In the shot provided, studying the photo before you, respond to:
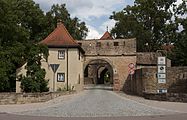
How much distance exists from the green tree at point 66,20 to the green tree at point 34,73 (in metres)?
35.6

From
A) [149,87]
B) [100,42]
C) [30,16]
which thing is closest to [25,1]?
[30,16]

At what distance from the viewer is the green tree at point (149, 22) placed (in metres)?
69.3

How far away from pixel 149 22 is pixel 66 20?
16.9 meters

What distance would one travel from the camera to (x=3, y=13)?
35969 millimetres

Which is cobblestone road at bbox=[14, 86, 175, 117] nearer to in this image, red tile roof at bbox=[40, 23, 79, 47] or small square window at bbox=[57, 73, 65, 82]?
small square window at bbox=[57, 73, 65, 82]

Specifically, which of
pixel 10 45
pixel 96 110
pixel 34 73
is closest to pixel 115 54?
pixel 10 45

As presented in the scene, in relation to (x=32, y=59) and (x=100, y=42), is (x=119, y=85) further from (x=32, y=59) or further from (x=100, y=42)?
(x=32, y=59)

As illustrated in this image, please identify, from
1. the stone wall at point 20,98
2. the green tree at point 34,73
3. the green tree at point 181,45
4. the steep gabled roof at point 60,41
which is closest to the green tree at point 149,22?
the green tree at point 181,45

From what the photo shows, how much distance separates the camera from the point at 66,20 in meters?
79.1

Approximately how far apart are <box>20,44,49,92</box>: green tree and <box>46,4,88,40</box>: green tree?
117 ft

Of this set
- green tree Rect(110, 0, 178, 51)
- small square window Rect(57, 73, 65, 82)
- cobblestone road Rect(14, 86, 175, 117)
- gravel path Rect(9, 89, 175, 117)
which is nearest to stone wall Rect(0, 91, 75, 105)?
gravel path Rect(9, 89, 175, 117)

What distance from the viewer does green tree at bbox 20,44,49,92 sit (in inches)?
1378

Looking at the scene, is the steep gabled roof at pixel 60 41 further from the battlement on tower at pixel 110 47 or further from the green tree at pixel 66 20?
the green tree at pixel 66 20

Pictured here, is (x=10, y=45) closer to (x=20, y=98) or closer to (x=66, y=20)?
(x=20, y=98)
